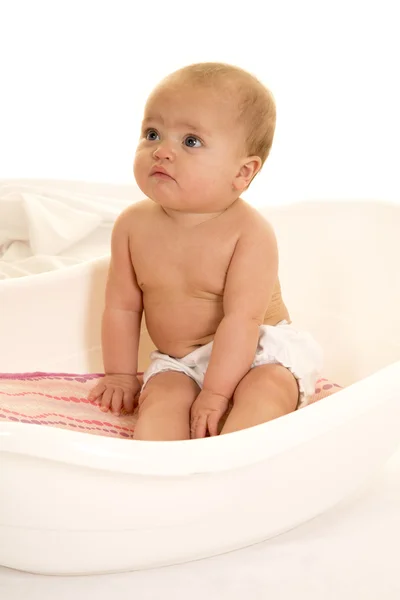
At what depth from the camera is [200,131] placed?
4.44 ft

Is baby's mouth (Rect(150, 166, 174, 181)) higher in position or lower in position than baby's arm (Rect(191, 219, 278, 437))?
higher

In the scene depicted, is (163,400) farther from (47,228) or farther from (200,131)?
(47,228)

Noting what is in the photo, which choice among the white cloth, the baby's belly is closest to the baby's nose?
the baby's belly

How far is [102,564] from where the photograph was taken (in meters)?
1.22

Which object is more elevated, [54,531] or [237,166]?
[237,166]

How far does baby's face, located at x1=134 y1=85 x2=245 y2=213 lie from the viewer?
4.42ft

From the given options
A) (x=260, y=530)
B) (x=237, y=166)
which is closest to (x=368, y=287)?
(x=237, y=166)

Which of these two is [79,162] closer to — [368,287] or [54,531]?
[368,287]

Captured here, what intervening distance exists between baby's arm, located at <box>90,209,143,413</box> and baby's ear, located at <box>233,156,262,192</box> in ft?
0.67

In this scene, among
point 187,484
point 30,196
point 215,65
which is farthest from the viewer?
point 30,196

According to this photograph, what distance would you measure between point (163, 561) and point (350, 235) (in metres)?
0.90

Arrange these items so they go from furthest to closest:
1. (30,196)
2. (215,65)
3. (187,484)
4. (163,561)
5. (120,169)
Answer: (120,169), (30,196), (215,65), (163,561), (187,484)

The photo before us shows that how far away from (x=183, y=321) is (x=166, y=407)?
0.51 ft

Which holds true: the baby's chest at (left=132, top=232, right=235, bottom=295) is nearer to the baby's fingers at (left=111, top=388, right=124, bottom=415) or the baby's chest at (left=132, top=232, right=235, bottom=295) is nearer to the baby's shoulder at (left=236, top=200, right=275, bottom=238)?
the baby's shoulder at (left=236, top=200, right=275, bottom=238)
